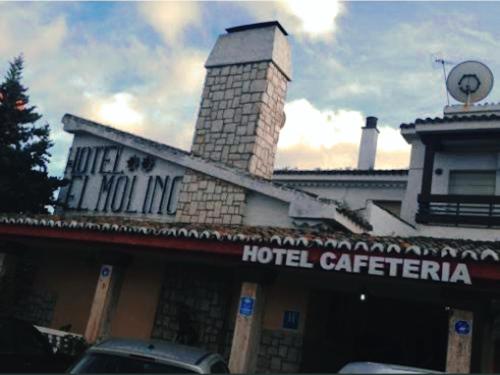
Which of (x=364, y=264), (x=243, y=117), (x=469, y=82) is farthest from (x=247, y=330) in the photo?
(x=469, y=82)

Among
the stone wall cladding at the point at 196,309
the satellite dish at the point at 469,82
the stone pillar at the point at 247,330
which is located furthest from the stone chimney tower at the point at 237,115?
the satellite dish at the point at 469,82

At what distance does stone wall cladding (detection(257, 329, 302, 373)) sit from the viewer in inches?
444

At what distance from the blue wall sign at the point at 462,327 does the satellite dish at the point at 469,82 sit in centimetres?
1108

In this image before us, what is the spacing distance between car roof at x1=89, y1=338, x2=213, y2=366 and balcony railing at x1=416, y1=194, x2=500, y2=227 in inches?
421

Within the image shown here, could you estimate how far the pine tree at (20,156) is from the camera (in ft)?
56.9

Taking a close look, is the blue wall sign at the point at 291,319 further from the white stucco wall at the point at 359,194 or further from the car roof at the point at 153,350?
the white stucco wall at the point at 359,194

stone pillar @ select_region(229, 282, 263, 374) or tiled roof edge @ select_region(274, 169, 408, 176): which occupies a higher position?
tiled roof edge @ select_region(274, 169, 408, 176)

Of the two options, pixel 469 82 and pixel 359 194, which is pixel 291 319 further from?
pixel 469 82

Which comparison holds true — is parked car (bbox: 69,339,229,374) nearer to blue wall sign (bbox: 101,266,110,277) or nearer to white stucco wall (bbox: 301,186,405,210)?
blue wall sign (bbox: 101,266,110,277)

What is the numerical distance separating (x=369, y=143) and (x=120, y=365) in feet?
59.5

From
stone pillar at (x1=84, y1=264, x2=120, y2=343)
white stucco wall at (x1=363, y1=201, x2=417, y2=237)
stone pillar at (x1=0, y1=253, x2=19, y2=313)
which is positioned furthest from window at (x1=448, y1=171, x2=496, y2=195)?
stone pillar at (x1=0, y1=253, x2=19, y2=313)

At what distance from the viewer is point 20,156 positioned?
59.3ft

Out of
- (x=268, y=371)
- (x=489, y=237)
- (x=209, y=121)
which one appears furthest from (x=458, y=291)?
(x=209, y=121)

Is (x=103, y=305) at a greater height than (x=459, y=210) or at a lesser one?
lesser
